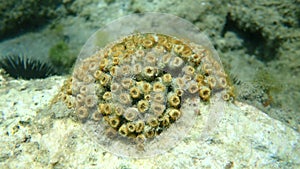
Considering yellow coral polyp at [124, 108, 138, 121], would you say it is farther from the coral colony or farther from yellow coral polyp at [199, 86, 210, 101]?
yellow coral polyp at [199, 86, 210, 101]

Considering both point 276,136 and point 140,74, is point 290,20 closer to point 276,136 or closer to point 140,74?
point 276,136

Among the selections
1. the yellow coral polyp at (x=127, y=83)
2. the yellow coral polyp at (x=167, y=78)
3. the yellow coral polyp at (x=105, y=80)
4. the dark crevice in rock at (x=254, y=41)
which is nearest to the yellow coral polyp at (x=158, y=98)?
the yellow coral polyp at (x=167, y=78)

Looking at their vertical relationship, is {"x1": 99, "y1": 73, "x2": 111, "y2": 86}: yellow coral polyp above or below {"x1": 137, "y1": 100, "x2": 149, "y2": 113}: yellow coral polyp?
above

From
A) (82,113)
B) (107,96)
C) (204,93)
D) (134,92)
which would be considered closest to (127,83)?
(134,92)

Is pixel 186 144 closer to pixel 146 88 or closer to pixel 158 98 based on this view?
pixel 158 98

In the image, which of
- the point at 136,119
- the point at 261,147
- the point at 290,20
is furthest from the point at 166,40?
the point at 290,20

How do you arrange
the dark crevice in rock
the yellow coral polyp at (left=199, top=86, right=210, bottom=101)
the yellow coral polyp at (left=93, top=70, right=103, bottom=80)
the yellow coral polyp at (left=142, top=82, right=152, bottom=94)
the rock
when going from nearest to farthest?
1. the rock
2. the yellow coral polyp at (left=142, top=82, right=152, bottom=94)
3. the yellow coral polyp at (left=199, top=86, right=210, bottom=101)
4. the yellow coral polyp at (left=93, top=70, right=103, bottom=80)
5. the dark crevice in rock

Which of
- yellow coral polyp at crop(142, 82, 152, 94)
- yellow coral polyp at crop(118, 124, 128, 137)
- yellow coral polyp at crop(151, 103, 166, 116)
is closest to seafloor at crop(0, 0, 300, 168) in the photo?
yellow coral polyp at crop(118, 124, 128, 137)

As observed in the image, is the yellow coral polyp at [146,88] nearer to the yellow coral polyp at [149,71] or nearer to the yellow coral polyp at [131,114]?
the yellow coral polyp at [149,71]

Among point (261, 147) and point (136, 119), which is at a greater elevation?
point (136, 119)
